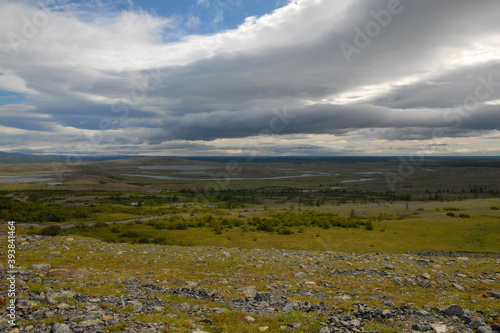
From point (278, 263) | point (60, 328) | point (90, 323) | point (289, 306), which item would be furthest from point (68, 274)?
point (278, 263)

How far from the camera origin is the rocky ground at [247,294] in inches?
287

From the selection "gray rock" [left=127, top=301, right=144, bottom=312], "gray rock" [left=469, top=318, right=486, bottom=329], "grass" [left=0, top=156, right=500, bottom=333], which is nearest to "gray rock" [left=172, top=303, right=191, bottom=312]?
"grass" [left=0, top=156, right=500, bottom=333]

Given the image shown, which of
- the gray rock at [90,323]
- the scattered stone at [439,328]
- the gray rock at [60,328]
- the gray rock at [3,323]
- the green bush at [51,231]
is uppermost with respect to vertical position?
the gray rock at [3,323]

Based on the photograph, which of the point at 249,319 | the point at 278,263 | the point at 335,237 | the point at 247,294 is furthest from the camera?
the point at 335,237

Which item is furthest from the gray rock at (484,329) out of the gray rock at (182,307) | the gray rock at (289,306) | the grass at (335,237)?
the grass at (335,237)

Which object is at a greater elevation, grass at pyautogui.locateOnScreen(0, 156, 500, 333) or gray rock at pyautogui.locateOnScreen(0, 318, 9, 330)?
gray rock at pyautogui.locateOnScreen(0, 318, 9, 330)

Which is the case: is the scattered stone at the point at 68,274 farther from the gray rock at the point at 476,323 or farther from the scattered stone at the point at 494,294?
the scattered stone at the point at 494,294

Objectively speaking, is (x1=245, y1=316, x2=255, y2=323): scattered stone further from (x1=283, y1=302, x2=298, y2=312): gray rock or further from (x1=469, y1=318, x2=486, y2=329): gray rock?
(x1=469, y1=318, x2=486, y2=329): gray rock

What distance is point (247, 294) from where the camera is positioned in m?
9.94

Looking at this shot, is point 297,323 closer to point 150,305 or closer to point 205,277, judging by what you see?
point 150,305

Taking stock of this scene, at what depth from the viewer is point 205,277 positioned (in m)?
12.6

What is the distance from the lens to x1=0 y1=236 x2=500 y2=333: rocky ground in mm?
7285

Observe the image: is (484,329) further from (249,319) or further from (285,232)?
(285,232)

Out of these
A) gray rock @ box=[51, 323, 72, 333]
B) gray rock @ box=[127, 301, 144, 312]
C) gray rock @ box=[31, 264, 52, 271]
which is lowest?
gray rock @ box=[31, 264, 52, 271]
